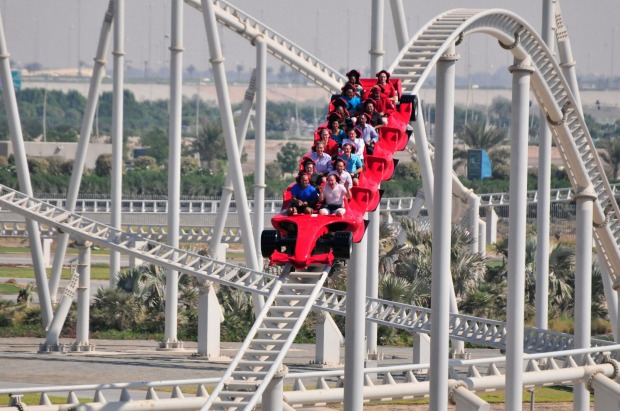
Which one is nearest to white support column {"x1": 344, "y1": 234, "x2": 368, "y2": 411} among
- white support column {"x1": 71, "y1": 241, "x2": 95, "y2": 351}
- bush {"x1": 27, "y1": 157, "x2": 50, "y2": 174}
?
white support column {"x1": 71, "y1": 241, "x2": 95, "y2": 351}

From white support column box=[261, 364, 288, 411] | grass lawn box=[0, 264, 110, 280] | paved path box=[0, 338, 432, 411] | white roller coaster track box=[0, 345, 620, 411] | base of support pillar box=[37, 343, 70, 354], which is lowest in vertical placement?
paved path box=[0, 338, 432, 411]

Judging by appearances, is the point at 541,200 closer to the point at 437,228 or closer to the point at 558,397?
the point at 558,397

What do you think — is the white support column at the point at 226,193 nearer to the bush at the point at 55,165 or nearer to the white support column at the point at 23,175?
the white support column at the point at 23,175

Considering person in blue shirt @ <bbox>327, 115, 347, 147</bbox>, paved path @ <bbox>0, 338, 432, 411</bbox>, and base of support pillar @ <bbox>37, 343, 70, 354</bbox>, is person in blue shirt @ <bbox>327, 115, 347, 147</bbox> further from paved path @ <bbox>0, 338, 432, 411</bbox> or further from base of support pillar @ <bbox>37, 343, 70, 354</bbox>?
base of support pillar @ <bbox>37, 343, 70, 354</bbox>

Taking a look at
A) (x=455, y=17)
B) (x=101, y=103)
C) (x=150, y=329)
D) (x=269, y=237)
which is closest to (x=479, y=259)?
(x=150, y=329)

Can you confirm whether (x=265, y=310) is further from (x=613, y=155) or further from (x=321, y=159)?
(x=613, y=155)

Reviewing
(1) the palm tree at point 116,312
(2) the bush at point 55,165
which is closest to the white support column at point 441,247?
(1) the palm tree at point 116,312

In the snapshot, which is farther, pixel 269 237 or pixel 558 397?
pixel 558 397
